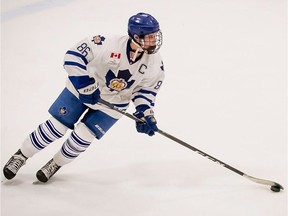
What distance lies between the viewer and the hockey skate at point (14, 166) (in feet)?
8.44

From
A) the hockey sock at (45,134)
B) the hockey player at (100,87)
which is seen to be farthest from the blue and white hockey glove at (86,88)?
the hockey sock at (45,134)

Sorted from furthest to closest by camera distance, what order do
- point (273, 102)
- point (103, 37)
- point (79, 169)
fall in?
point (273, 102)
point (79, 169)
point (103, 37)

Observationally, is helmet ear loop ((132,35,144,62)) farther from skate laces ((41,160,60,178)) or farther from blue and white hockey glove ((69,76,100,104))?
skate laces ((41,160,60,178))

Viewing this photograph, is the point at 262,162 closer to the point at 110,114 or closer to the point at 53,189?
the point at 110,114

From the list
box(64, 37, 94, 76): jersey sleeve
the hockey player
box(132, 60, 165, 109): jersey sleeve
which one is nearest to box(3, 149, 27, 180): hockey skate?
the hockey player

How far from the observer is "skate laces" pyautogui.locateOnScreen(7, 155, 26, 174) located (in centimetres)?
259

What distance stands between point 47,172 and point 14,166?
7.0 inches

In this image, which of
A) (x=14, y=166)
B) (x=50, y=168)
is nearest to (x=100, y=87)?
(x=50, y=168)

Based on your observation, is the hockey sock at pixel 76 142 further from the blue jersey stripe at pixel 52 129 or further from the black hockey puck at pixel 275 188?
the black hockey puck at pixel 275 188

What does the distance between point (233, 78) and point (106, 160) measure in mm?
1486

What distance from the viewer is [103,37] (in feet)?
8.15

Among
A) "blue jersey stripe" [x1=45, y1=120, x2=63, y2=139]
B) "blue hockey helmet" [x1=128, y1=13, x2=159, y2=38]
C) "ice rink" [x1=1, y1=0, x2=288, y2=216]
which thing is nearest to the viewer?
"blue hockey helmet" [x1=128, y1=13, x2=159, y2=38]

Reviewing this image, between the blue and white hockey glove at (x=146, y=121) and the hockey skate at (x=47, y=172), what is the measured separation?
51cm

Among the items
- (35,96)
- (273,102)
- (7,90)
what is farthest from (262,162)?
(7,90)
